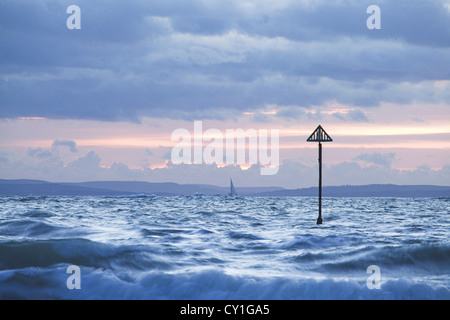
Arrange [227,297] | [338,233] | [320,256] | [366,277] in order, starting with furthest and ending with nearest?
[338,233], [320,256], [366,277], [227,297]

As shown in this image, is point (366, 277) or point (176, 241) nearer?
point (366, 277)

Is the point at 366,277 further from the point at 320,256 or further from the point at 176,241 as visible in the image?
the point at 176,241
